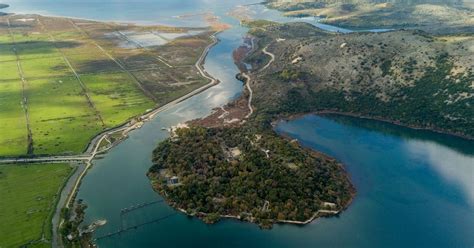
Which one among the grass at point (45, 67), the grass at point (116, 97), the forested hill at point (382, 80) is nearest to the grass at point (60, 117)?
the grass at point (116, 97)

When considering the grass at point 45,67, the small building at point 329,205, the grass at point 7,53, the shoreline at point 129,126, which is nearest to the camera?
the small building at point 329,205

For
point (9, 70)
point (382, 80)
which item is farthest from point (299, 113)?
point (9, 70)

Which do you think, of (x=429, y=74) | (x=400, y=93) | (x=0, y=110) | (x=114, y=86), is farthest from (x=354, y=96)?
(x=0, y=110)

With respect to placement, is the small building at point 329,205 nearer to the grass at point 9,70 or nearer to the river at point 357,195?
the river at point 357,195

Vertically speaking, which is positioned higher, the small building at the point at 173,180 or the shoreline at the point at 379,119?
the shoreline at the point at 379,119

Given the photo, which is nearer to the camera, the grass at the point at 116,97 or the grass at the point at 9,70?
the grass at the point at 116,97

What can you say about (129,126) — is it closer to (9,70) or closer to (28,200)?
(28,200)
